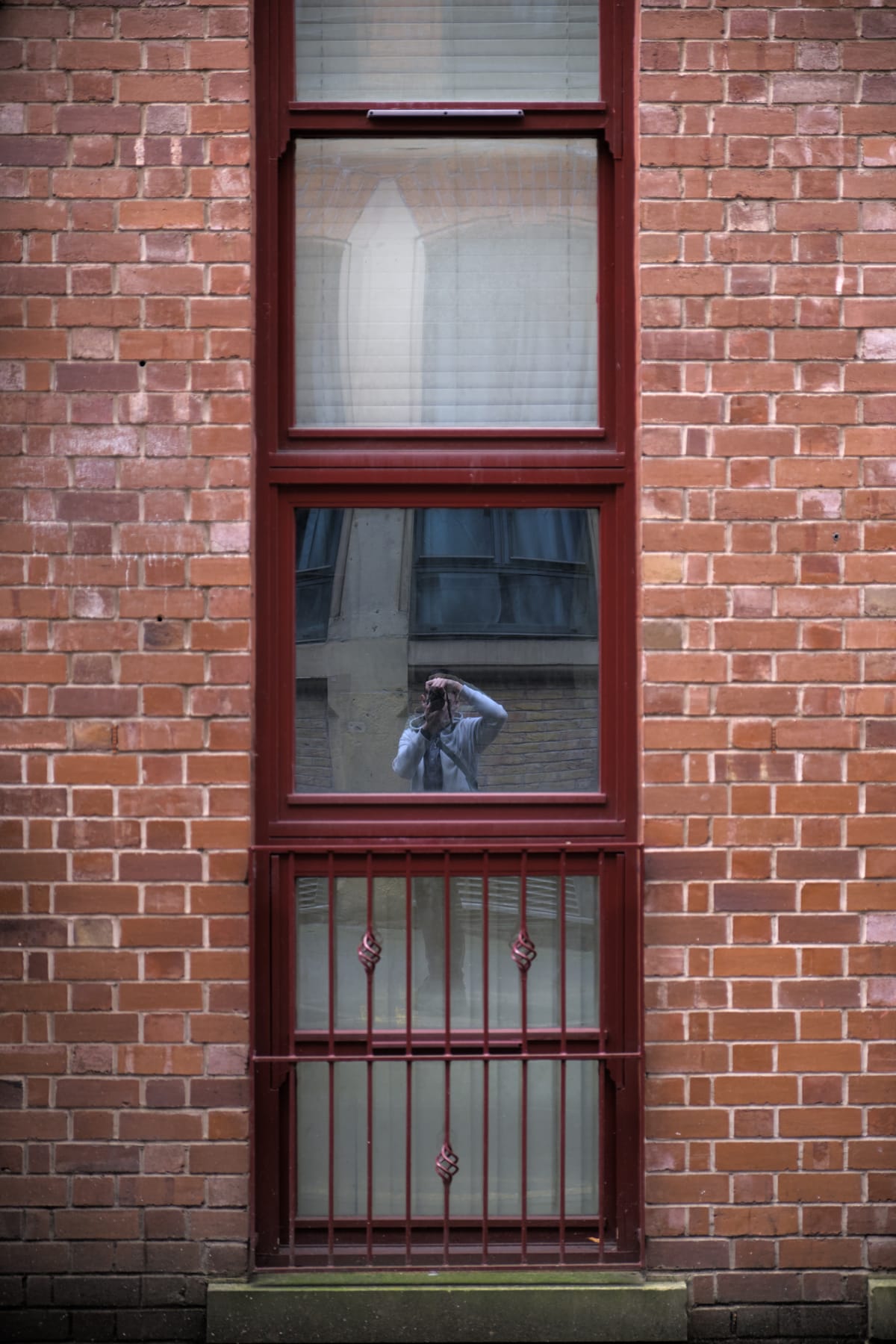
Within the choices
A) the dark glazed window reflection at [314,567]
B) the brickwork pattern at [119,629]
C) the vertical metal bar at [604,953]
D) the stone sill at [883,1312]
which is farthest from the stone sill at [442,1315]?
the dark glazed window reflection at [314,567]

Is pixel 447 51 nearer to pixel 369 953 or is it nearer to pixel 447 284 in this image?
pixel 447 284

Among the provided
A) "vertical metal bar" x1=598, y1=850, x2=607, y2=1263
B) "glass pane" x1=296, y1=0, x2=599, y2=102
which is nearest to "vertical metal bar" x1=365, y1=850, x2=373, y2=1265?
"vertical metal bar" x1=598, y1=850, x2=607, y2=1263

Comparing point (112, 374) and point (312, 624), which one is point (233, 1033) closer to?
point (312, 624)

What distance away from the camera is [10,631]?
3770 mm

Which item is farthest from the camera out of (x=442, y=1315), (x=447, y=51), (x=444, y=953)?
(x=447, y=51)

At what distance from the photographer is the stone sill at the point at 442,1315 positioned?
3674mm

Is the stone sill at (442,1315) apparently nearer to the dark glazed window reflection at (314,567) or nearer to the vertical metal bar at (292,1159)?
the vertical metal bar at (292,1159)

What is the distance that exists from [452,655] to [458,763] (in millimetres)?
345

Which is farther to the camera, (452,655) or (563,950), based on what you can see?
(452,655)

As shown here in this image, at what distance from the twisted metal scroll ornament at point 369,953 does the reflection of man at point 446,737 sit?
476mm

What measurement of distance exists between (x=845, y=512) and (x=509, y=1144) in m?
2.23

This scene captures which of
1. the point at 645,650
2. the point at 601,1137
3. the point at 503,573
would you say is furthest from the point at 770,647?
the point at 601,1137

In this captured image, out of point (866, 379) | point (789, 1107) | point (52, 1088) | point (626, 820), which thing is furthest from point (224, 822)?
point (866, 379)

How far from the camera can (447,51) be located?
13.1 feet
